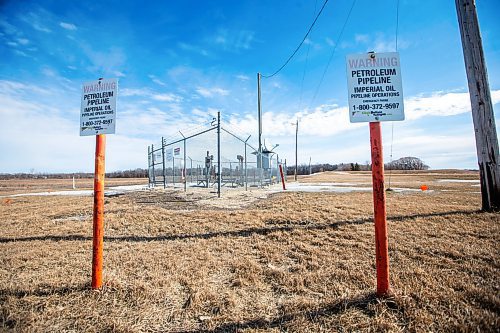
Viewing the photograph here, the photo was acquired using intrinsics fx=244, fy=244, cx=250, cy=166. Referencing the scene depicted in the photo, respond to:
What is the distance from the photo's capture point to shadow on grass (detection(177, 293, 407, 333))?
2.21m

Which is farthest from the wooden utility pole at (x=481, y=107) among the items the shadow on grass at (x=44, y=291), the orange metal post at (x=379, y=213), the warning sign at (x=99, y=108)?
the shadow on grass at (x=44, y=291)

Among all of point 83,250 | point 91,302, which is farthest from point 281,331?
point 83,250

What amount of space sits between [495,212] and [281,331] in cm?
755

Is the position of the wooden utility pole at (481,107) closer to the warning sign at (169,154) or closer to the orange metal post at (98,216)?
the orange metal post at (98,216)

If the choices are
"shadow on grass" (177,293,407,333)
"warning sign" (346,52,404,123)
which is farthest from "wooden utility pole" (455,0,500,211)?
"shadow on grass" (177,293,407,333)

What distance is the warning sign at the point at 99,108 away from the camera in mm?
3012

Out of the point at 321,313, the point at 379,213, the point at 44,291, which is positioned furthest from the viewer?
the point at 44,291

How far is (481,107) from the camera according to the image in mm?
6766

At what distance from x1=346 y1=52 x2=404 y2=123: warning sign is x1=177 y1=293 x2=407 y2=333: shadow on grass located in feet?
6.29

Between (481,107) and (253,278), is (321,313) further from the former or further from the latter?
(481,107)

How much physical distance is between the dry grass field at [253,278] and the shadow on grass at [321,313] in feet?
0.03

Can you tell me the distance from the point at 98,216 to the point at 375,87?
3567 millimetres

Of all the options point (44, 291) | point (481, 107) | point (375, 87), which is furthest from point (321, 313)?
point (481, 107)

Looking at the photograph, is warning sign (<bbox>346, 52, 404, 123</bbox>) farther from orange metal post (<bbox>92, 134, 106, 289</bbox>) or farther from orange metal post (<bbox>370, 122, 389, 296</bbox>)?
orange metal post (<bbox>92, 134, 106, 289</bbox>)
